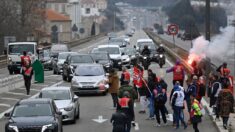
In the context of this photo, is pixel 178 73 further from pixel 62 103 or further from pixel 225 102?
pixel 225 102

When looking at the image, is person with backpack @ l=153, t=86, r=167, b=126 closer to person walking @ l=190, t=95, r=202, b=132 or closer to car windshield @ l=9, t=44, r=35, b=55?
person walking @ l=190, t=95, r=202, b=132

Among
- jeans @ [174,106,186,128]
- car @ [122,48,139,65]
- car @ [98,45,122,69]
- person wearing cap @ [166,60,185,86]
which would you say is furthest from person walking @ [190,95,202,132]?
car @ [122,48,139,65]

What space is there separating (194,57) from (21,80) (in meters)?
13.3

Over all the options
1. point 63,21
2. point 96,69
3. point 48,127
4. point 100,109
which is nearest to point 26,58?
point 96,69

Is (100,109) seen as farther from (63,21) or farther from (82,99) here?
(63,21)

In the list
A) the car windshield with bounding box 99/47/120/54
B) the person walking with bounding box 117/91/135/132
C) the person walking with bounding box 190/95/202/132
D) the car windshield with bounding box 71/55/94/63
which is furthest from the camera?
the car windshield with bounding box 99/47/120/54

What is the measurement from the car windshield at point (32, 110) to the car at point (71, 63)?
21.4 metres

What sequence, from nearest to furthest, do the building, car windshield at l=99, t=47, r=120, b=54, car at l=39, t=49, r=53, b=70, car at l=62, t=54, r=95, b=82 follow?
car at l=62, t=54, r=95, b=82 < car windshield at l=99, t=47, r=120, b=54 < car at l=39, t=49, r=53, b=70 < the building

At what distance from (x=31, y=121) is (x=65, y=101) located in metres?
5.04

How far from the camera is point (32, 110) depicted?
67.5 feet

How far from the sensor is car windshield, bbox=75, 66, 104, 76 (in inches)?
1404

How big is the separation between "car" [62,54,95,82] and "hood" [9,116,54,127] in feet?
72.7

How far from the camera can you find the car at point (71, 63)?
42406mm

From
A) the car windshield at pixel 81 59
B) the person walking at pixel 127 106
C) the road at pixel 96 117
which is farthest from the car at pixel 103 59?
the person walking at pixel 127 106
